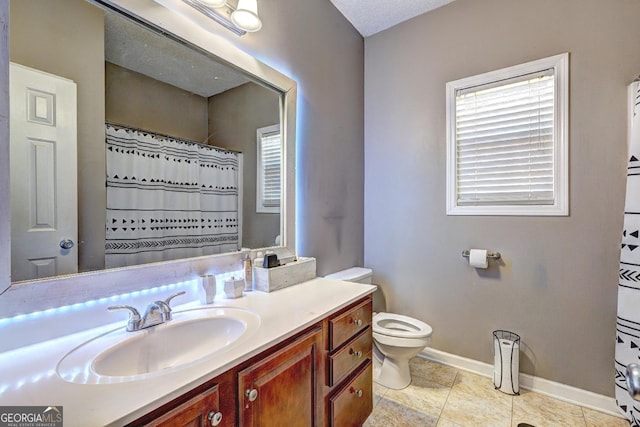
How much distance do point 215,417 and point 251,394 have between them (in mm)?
129

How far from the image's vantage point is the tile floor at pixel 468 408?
1.63m

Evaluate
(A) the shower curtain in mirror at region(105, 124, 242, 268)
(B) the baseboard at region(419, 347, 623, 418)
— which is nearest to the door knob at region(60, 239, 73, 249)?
(A) the shower curtain in mirror at region(105, 124, 242, 268)

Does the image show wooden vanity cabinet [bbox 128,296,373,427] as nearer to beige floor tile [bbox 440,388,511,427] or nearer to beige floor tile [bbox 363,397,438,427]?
beige floor tile [bbox 363,397,438,427]

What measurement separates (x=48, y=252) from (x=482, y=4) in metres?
2.84

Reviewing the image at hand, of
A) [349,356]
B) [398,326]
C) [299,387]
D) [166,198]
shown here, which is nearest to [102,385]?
[299,387]

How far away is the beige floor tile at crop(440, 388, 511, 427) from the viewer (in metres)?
1.63

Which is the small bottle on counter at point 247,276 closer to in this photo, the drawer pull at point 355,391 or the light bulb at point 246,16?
the drawer pull at point 355,391

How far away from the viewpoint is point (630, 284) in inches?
58.1

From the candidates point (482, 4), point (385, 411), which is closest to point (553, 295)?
point (385, 411)

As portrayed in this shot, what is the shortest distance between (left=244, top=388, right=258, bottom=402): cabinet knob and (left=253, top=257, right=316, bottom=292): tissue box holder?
585 millimetres

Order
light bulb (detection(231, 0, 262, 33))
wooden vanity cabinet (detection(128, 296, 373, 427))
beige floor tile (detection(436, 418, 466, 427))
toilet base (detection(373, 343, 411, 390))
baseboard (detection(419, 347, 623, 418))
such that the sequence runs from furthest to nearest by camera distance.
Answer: toilet base (detection(373, 343, 411, 390)) → baseboard (detection(419, 347, 623, 418)) → beige floor tile (detection(436, 418, 466, 427)) → light bulb (detection(231, 0, 262, 33)) → wooden vanity cabinet (detection(128, 296, 373, 427))

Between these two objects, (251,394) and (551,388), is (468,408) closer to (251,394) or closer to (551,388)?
(551,388)

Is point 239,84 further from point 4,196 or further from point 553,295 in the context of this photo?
point 553,295

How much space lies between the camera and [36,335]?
2.83ft
